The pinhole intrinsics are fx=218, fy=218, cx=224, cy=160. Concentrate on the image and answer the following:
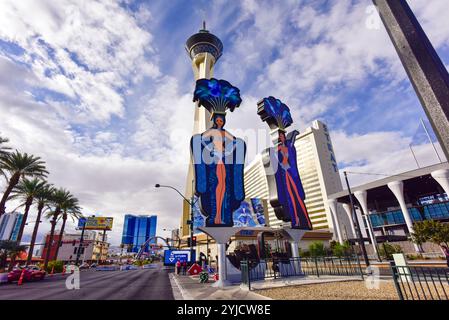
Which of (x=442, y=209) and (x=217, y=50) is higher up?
(x=217, y=50)

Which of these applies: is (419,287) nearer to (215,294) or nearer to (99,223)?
(215,294)

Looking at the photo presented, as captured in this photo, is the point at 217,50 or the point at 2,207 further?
the point at 217,50

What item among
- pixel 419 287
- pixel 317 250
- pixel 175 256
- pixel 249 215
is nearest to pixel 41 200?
pixel 175 256

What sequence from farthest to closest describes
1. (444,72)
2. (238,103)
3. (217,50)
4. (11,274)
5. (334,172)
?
1. (217,50)
2. (334,172)
3. (238,103)
4. (11,274)
5. (444,72)

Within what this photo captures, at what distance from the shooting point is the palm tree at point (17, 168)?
23.3m

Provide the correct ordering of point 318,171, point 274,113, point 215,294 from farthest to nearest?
1. point 318,171
2. point 274,113
3. point 215,294

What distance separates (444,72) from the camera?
2.15 m

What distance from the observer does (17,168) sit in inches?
977

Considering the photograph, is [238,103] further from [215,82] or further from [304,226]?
[304,226]

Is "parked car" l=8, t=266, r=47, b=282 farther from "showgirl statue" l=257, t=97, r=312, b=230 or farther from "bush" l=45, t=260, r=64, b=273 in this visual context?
"showgirl statue" l=257, t=97, r=312, b=230

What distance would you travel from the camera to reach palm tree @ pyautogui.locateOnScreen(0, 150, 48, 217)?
23.3 m
